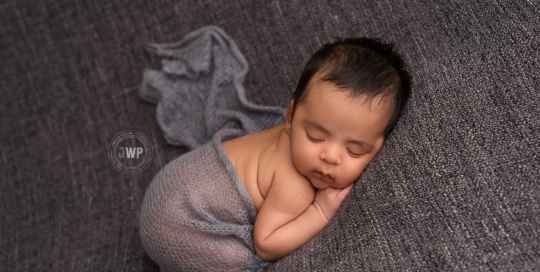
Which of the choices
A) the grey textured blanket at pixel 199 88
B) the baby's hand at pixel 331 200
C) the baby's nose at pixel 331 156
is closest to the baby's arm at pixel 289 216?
the baby's hand at pixel 331 200

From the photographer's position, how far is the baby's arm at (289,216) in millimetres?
963

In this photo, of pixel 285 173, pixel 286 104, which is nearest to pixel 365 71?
pixel 285 173

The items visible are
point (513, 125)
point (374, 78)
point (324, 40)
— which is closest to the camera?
point (513, 125)

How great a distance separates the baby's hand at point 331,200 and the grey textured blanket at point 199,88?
1.25ft

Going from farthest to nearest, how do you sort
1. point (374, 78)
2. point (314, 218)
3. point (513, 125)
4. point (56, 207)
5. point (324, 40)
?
1. point (56, 207)
2. point (324, 40)
3. point (314, 218)
4. point (374, 78)
5. point (513, 125)

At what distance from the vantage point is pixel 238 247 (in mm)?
1011

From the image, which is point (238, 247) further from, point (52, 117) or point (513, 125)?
point (52, 117)

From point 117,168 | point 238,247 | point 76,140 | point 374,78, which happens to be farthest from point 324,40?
point 76,140

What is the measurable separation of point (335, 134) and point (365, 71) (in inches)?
6.2

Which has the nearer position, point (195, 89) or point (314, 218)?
point (314, 218)

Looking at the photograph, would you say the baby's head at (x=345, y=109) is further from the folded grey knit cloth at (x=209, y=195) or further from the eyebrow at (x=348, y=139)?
the folded grey knit cloth at (x=209, y=195)

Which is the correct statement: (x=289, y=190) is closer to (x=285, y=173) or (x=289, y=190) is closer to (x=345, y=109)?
→ (x=285, y=173)

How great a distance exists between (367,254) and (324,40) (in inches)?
27.7

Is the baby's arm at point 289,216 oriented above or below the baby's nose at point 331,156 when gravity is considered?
below
